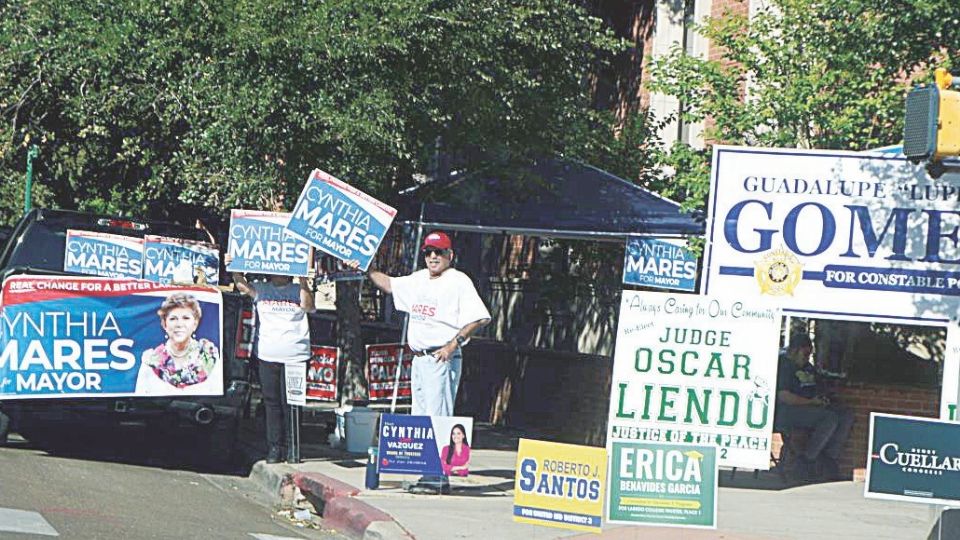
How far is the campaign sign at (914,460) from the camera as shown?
27.6ft

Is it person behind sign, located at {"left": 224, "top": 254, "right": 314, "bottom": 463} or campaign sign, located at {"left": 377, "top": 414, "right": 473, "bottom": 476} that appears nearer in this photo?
campaign sign, located at {"left": 377, "top": 414, "right": 473, "bottom": 476}

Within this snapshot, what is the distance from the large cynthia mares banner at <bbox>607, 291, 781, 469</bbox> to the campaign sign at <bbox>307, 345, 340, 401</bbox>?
15.4ft

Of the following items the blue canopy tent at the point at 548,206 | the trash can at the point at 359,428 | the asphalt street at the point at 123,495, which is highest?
the blue canopy tent at the point at 548,206

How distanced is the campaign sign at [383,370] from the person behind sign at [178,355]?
6.16 feet

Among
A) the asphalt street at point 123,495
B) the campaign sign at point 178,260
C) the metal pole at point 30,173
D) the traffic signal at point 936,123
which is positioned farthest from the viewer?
the metal pole at point 30,173

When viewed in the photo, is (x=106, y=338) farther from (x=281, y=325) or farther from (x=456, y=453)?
(x=456, y=453)

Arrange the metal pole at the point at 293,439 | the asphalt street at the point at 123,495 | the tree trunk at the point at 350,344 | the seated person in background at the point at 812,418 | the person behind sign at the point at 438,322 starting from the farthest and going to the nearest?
the tree trunk at the point at 350,344 < the seated person in background at the point at 812,418 < the metal pole at the point at 293,439 < the person behind sign at the point at 438,322 < the asphalt street at the point at 123,495

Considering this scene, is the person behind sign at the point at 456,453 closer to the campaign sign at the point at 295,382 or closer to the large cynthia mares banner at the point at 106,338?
the campaign sign at the point at 295,382

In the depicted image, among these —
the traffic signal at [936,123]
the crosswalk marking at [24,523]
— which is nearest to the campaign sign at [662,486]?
the traffic signal at [936,123]

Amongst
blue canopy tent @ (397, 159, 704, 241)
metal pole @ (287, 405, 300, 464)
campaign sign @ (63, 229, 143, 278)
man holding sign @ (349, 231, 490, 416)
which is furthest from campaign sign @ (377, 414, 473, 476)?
campaign sign @ (63, 229, 143, 278)

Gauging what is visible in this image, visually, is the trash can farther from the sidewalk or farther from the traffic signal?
the traffic signal

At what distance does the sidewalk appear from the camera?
964cm

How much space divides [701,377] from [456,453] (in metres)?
2.28

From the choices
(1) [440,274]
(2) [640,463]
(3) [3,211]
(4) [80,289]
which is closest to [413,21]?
(1) [440,274]
